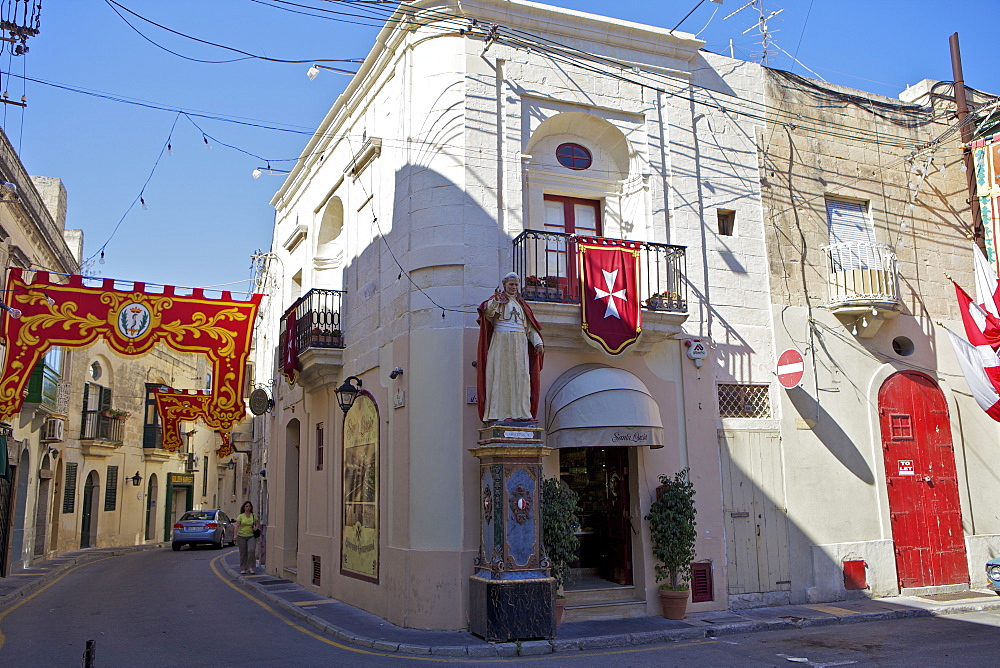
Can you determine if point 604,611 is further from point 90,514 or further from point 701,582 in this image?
point 90,514

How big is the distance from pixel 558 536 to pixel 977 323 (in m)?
8.85

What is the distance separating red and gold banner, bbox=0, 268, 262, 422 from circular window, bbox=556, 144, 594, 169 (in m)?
6.38

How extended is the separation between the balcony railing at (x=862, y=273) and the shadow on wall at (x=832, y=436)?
1.86 metres

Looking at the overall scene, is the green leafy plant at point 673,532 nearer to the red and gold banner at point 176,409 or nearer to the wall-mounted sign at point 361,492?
the wall-mounted sign at point 361,492

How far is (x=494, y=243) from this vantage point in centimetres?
1185

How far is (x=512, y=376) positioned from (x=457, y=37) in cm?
558

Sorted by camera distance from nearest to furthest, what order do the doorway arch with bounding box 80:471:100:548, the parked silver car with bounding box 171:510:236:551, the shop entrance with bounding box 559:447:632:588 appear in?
the shop entrance with bounding box 559:447:632:588
the doorway arch with bounding box 80:471:100:548
the parked silver car with bounding box 171:510:236:551

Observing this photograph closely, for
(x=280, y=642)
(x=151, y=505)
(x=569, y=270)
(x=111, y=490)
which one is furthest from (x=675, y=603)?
(x=151, y=505)

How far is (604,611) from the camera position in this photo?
11367 millimetres

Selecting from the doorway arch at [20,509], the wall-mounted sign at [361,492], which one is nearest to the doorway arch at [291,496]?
the wall-mounted sign at [361,492]

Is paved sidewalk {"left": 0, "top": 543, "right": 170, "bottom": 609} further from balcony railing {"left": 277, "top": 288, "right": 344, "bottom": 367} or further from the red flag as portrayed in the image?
the red flag

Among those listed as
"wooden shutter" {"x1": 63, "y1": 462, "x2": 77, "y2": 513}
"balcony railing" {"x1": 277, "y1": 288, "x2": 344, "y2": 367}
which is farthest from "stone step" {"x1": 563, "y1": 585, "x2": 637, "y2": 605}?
"wooden shutter" {"x1": 63, "y1": 462, "x2": 77, "y2": 513}

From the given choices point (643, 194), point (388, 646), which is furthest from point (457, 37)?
point (388, 646)

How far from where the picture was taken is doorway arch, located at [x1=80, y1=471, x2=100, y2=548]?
28156mm
